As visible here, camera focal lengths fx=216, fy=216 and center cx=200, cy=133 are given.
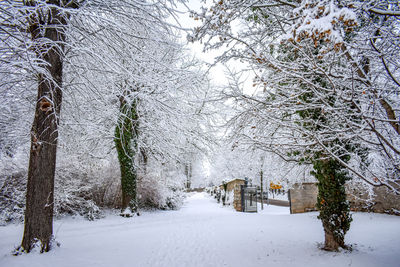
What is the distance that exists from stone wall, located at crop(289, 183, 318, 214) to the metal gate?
94.7 inches

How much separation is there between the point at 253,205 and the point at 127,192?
24.3 ft

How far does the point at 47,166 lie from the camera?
4.09 metres

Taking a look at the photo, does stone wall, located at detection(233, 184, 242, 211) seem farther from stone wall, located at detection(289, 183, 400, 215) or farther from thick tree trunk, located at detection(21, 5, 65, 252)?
thick tree trunk, located at detection(21, 5, 65, 252)

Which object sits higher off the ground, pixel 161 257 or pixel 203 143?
pixel 203 143

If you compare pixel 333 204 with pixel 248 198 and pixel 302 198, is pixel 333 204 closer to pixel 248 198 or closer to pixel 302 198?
pixel 302 198

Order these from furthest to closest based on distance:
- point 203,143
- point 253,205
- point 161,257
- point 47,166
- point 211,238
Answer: point 253,205
point 203,143
point 211,238
point 161,257
point 47,166

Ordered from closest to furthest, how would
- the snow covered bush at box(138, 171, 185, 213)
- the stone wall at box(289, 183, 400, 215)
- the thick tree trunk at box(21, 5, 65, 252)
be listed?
the thick tree trunk at box(21, 5, 65, 252) → the stone wall at box(289, 183, 400, 215) → the snow covered bush at box(138, 171, 185, 213)

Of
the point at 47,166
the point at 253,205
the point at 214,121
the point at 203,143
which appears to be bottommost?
the point at 253,205

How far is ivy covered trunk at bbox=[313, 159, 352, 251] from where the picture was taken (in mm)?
4730

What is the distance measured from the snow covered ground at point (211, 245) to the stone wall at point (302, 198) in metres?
2.74

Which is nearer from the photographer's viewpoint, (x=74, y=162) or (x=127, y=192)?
(x=74, y=162)

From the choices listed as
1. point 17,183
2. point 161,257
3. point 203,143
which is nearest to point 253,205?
point 203,143

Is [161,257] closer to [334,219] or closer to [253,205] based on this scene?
[334,219]

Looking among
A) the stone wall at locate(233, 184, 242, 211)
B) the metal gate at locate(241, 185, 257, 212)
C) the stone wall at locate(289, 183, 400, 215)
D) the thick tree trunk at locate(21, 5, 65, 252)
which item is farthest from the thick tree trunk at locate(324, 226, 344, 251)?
the stone wall at locate(233, 184, 242, 211)
